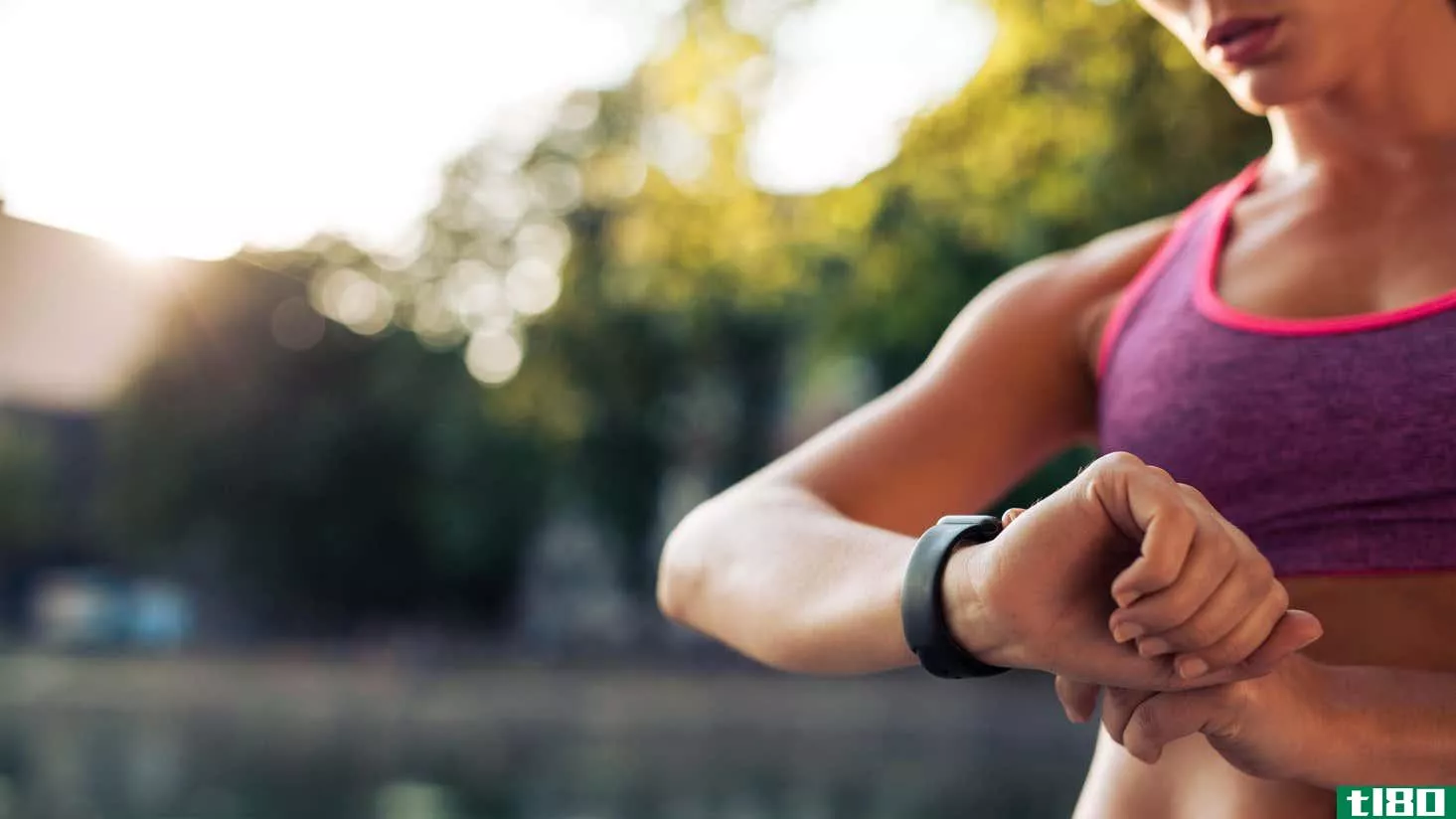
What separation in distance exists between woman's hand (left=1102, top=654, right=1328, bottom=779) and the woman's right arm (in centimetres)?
20

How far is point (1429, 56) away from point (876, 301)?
8.69 metres

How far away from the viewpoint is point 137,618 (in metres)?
41.0

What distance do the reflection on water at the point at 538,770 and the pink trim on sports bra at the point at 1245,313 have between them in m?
14.8

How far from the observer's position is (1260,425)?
1206 mm

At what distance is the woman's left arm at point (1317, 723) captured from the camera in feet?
3.22

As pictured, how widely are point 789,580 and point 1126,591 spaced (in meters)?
0.37

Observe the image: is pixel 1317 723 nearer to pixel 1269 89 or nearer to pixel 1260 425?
pixel 1260 425

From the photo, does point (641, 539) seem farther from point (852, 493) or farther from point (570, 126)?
point (852, 493)

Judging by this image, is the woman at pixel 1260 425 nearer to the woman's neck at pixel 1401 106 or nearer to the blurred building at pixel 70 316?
the woman's neck at pixel 1401 106

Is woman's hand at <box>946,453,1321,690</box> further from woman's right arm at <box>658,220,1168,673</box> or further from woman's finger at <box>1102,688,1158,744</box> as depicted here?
woman's right arm at <box>658,220,1168,673</box>

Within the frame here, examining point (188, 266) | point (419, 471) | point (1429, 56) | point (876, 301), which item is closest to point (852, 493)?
point (1429, 56)

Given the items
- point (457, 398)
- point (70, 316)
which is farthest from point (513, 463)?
point (70, 316)

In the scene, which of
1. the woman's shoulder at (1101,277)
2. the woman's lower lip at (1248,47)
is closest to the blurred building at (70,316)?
→ the woman's shoulder at (1101,277)

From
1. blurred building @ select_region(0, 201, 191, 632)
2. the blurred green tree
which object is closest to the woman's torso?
the blurred green tree
